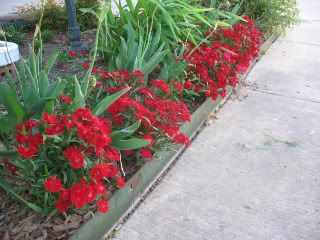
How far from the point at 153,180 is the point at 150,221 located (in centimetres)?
42

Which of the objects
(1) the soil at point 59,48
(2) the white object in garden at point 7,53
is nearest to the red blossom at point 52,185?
(1) the soil at point 59,48

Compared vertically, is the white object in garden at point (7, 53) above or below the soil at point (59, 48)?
above

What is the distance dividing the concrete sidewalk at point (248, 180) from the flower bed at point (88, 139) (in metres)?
0.19

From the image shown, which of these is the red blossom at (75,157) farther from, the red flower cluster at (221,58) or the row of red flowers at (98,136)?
the red flower cluster at (221,58)

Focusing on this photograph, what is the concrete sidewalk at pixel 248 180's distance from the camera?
240cm

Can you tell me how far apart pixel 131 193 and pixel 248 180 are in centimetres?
86

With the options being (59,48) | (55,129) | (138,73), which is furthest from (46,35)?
(55,129)

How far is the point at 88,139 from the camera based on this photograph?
1.94m

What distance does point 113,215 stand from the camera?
235cm

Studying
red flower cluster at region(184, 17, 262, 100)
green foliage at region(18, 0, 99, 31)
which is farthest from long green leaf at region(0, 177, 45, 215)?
green foliage at region(18, 0, 99, 31)

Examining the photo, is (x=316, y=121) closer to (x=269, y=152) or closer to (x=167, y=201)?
(x=269, y=152)

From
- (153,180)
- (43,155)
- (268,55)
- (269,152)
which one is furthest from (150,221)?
(268,55)

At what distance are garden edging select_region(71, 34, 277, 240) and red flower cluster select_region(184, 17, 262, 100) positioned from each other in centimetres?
26

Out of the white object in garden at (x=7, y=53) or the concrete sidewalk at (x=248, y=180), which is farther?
the white object in garden at (x=7, y=53)
